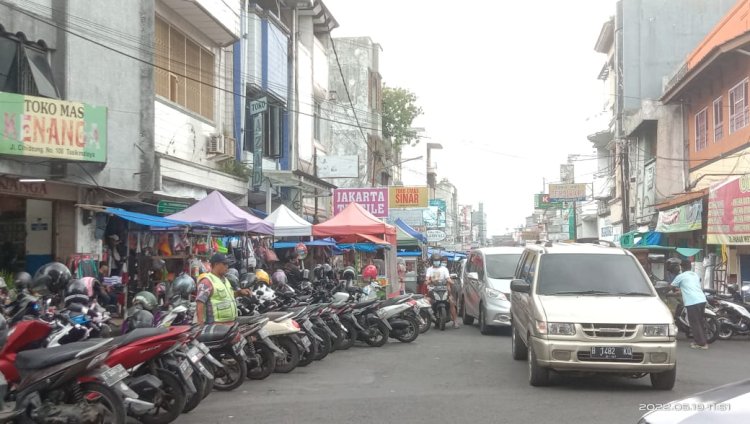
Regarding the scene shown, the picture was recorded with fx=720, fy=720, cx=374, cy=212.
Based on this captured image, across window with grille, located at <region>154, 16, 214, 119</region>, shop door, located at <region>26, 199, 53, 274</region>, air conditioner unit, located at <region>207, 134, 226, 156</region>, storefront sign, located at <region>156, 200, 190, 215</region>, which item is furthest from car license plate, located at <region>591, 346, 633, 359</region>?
air conditioner unit, located at <region>207, 134, 226, 156</region>

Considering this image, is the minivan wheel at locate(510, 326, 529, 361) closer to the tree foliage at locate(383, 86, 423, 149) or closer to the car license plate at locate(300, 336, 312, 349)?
the car license plate at locate(300, 336, 312, 349)

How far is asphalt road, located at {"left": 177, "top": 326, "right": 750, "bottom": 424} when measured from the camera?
24.4 ft

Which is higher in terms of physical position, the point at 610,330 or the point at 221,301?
the point at 221,301

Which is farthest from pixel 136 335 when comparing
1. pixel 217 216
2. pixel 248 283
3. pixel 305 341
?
pixel 217 216

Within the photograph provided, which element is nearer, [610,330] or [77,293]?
[77,293]

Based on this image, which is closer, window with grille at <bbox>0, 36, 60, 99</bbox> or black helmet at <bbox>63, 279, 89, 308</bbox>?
black helmet at <bbox>63, 279, 89, 308</bbox>

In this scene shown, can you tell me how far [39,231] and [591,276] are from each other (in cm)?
1017

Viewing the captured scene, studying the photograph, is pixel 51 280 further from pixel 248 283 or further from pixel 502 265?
pixel 502 265

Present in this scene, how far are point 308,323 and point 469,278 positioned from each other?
7.68 m

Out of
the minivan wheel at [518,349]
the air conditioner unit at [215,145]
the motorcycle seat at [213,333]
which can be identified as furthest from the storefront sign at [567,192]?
the motorcycle seat at [213,333]

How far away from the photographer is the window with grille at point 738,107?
840 inches

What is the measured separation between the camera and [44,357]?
596 centimetres

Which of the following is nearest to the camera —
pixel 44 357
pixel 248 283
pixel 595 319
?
pixel 44 357

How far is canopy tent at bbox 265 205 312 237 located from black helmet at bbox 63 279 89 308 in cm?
756
